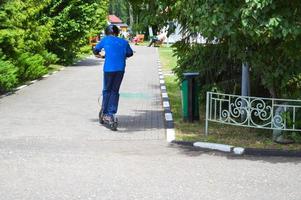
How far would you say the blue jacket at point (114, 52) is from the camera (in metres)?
10.5

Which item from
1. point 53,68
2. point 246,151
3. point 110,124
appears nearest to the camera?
point 246,151

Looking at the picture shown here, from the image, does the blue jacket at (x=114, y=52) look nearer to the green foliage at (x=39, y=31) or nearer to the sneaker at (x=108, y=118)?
the sneaker at (x=108, y=118)

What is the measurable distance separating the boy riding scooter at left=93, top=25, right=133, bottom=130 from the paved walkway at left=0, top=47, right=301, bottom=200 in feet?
1.45

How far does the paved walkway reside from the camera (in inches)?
250

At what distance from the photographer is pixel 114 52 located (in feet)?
34.3

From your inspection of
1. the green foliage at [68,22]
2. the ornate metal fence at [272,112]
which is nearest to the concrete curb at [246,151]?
the ornate metal fence at [272,112]

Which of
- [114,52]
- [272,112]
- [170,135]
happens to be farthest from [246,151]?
[114,52]

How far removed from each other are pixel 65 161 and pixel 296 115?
3.85 meters

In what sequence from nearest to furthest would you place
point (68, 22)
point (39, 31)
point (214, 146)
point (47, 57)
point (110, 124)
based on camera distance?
1. point (214, 146)
2. point (110, 124)
3. point (39, 31)
4. point (47, 57)
5. point (68, 22)

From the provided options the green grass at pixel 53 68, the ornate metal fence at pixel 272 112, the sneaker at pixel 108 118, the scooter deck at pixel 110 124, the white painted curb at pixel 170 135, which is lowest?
the white painted curb at pixel 170 135

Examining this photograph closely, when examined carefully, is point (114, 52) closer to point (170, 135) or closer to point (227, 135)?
point (170, 135)

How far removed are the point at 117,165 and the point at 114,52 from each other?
131 inches

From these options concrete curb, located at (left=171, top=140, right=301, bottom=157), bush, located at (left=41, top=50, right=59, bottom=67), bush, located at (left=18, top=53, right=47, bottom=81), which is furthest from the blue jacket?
bush, located at (left=41, top=50, right=59, bottom=67)

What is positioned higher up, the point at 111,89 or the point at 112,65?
the point at 112,65
